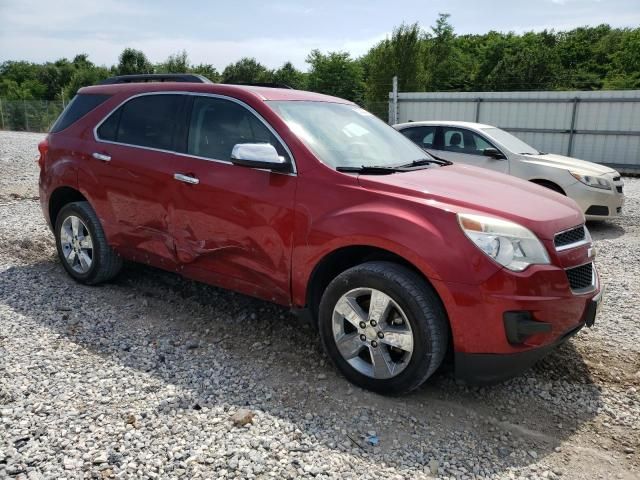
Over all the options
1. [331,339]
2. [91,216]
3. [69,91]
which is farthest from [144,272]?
[69,91]

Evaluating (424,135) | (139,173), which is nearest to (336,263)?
(139,173)

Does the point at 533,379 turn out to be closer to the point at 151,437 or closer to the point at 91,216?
the point at 151,437

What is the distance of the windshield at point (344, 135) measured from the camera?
3.64 m

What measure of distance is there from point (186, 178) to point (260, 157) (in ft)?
2.57

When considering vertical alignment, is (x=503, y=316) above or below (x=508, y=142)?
below

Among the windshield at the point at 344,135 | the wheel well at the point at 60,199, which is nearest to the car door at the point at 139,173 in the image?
the wheel well at the point at 60,199

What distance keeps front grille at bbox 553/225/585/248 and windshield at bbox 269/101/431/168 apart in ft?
4.12

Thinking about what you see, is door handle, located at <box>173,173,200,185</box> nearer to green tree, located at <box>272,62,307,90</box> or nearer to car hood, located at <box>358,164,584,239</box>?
car hood, located at <box>358,164,584,239</box>

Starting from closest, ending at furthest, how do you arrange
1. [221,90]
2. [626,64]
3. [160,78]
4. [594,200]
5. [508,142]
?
1. [221,90]
2. [160,78]
3. [594,200]
4. [508,142]
5. [626,64]

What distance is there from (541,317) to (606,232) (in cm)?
586

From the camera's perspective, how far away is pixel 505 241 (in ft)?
9.47

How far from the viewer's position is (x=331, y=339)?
11.0 ft

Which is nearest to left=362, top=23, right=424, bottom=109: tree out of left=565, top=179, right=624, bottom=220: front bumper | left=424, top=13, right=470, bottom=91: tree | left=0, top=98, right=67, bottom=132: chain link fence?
left=424, top=13, right=470, bottom=91: tree

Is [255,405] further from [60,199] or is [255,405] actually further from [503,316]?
[60,199]
